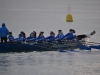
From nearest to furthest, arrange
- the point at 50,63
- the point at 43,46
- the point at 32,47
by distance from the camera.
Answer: the point at 50,63
the point at 32,47
the point at 43,46

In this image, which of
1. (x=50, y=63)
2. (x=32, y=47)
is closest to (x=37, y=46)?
(x=32, y=47)

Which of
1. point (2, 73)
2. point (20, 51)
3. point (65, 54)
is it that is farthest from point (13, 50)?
point (2, 73)

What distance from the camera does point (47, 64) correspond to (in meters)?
33.6

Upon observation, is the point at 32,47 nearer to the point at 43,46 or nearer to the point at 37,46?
the point at 37,46

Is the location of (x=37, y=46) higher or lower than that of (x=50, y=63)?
higher

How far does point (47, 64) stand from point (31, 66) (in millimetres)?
1181

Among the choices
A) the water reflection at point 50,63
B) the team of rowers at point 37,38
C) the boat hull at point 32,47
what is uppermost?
the team of rowers at point 37,38

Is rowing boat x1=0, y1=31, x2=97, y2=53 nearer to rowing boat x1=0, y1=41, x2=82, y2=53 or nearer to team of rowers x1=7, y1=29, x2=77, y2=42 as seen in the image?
rowing boat x1=0, y1=41, x2=82, y2=53

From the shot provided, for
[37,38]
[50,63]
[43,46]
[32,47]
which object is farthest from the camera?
[37,38]

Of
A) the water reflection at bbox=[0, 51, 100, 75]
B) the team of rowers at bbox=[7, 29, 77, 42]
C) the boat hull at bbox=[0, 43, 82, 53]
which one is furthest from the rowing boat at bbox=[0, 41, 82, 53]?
the team of rowers at bbox=[7, 29, 77, 42]

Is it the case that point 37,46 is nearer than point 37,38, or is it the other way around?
point 37,46

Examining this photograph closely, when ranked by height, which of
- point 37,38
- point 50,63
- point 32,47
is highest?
point 37,38

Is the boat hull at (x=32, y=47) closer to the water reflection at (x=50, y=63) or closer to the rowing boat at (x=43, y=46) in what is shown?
the rowing boat at (x=43, y=46)

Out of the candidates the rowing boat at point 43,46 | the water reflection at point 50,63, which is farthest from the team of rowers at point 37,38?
the water reflection at point 50,63
